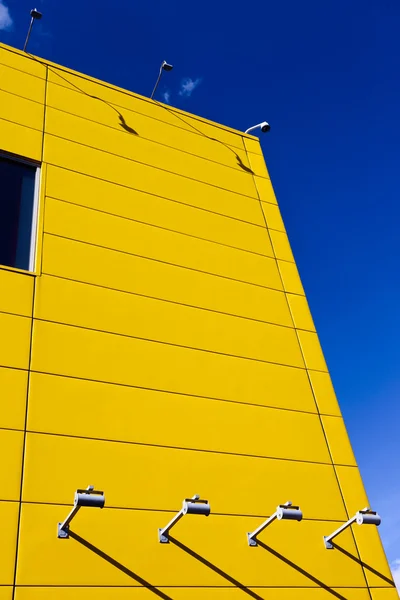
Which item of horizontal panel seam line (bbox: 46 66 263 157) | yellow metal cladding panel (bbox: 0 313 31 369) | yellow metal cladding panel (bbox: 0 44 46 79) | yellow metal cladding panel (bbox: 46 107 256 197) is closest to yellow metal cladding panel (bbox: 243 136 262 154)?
horizontal panel seam line (bbox: 46 66 263 157)

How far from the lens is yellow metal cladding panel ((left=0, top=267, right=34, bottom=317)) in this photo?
5.04 meters

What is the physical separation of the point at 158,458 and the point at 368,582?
2.46 metres

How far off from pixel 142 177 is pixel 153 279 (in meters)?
1.85

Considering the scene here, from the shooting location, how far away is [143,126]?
8.16 meters

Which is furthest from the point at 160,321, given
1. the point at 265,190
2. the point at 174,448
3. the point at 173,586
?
the point at 265,190

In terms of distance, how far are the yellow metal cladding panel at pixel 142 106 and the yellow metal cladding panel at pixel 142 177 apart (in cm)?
106

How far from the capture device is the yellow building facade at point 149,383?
4.26 meters

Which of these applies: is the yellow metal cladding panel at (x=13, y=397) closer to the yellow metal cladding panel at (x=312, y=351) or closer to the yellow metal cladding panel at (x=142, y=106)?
Answer: the yellow metal cladding panel at (x=312, y=351)

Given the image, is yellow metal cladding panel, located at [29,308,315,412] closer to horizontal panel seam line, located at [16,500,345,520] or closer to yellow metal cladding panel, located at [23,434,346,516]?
yellow metal cladding panel, located at [23,434,346,516]

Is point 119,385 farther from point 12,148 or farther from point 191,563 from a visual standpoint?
point 12,148

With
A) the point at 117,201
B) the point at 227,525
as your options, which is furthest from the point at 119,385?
the point at 117,201

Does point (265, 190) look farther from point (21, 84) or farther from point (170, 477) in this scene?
point (170, 477)

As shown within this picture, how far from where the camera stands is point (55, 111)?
723 centimetres

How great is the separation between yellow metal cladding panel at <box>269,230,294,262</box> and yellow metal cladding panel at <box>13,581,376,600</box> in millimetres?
4438
